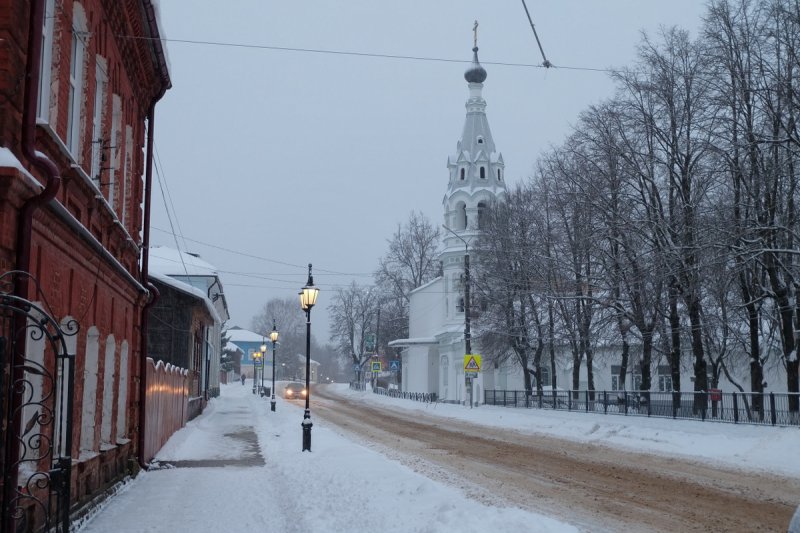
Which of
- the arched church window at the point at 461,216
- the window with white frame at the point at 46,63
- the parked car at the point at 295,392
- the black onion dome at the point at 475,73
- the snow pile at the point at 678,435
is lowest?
the parked car at the point at 295,392

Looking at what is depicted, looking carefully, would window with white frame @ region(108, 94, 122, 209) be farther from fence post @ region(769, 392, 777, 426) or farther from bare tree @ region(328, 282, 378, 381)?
bare tree @ region(328, 282, 378, 381)

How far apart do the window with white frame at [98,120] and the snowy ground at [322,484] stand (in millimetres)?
4608

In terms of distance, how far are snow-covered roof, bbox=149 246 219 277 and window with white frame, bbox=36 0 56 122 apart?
2833 centimetres

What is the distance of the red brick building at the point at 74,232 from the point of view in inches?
270

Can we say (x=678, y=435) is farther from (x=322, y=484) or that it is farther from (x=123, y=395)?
(x=123, y=395)

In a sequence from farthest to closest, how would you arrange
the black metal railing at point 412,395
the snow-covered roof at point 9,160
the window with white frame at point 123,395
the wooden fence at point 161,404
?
the black metal railing at point 412,395 → the wooden fence at point 161,404 → the window with white frame at point 123,395 → the snow-covered roof at point 9,160

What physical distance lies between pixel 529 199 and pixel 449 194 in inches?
806

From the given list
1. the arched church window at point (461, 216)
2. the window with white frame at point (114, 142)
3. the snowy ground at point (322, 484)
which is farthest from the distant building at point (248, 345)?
the window with white frame at point (114, 142)

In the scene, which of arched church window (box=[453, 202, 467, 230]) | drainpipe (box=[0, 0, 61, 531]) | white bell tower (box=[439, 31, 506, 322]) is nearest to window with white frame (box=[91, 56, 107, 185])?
drainpipe (box=[0, 0, 61, 531])

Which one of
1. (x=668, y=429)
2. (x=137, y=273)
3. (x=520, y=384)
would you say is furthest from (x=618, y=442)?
(x=520, y=384)

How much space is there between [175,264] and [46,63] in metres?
32.4

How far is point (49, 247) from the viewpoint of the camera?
840cm

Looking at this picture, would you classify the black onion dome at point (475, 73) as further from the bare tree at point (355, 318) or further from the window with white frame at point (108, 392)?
the window with white frame at point (108, 392)

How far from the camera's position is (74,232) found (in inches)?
364
